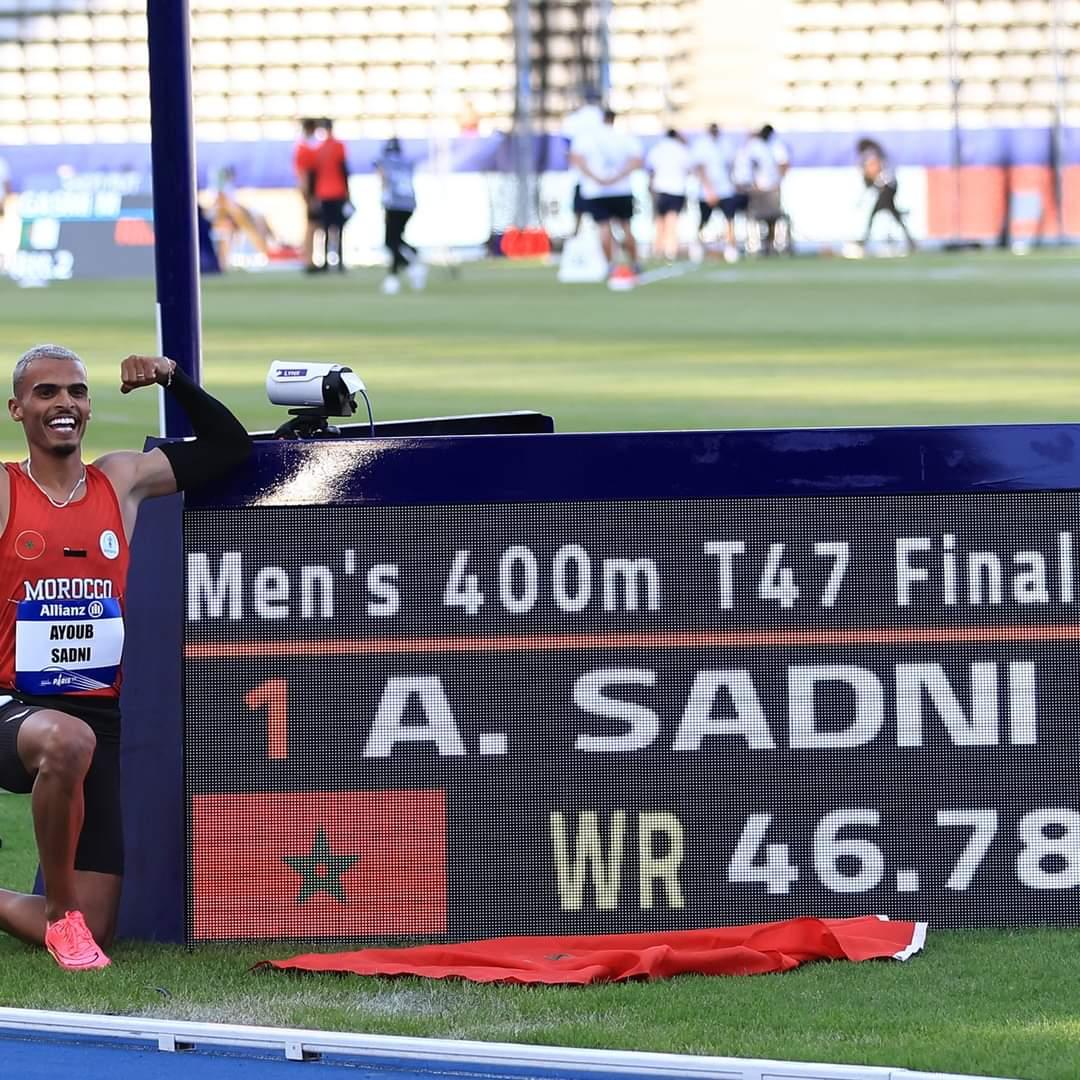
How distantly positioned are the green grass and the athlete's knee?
41 cm

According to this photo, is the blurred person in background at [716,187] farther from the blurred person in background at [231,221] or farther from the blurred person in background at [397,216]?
the blurred person in background at [397,216]

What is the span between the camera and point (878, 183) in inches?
1565

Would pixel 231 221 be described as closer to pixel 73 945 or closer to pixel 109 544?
pixel 109 544

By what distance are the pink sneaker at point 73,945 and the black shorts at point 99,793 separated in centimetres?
15

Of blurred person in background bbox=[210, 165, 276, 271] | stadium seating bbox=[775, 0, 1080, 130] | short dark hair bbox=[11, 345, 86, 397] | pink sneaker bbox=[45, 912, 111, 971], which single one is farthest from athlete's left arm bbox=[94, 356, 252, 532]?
stadium seating bbox=[775, 0, 1080, 130]

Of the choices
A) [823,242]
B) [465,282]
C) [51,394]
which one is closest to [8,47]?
[823,242]

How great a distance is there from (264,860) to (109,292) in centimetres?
2393

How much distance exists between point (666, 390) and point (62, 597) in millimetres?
10779

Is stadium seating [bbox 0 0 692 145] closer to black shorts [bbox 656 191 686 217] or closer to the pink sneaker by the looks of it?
black shorts [bbox 656 191 686 217]

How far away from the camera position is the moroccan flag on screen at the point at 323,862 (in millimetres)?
5371

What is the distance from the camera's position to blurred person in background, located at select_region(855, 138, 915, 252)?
3906 cm

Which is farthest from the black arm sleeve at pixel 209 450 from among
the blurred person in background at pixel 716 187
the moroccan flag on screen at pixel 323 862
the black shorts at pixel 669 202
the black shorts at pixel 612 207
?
the blurred person in background at pixel 716 187

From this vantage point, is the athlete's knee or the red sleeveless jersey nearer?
the athlete's knee

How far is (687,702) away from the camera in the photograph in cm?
537
